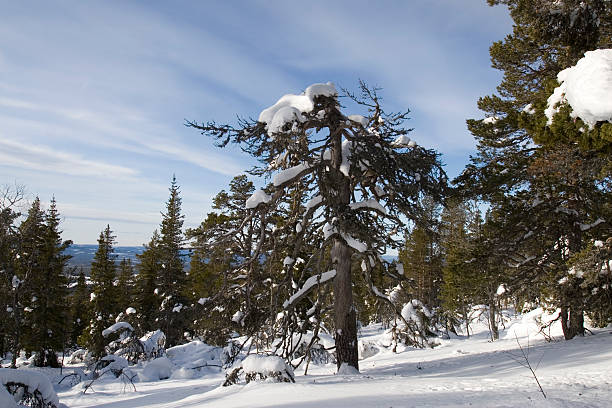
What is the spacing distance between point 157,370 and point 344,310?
11.7 meters

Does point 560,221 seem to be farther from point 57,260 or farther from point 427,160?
point 57,260

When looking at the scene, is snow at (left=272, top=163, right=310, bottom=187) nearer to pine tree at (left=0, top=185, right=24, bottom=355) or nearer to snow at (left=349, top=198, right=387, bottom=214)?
snow at (left=349, top=198, right=387, bottom=214)

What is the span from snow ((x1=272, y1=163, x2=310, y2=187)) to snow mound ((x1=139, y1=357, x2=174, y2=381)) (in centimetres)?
1283

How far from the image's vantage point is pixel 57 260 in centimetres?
2717

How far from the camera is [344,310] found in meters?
9.96

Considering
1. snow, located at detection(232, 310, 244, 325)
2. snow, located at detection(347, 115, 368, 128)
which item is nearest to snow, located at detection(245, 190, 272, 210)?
snow, located at detection(347, 115, 368, 128)

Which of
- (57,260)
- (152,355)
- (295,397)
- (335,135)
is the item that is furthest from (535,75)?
(57,260)

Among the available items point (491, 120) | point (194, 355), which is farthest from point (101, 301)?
point (491, 120)

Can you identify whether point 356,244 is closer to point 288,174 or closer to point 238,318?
point 288,174

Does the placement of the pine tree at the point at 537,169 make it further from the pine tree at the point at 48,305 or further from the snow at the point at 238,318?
the pine tree at the point at 48,305

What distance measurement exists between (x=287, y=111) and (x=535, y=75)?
7442 mm

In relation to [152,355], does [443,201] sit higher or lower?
higher

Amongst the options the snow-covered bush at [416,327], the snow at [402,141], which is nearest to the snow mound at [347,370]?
the snow-covered bush at [416,327]

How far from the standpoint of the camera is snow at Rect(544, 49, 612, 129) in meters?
5.53
